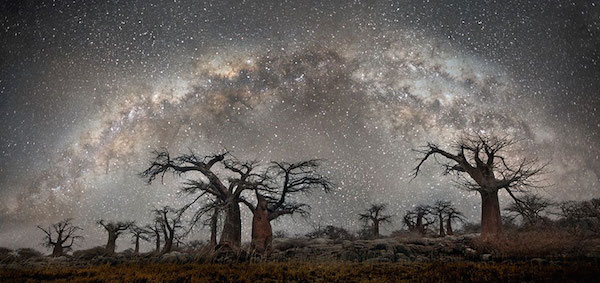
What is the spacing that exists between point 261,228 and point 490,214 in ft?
39.5

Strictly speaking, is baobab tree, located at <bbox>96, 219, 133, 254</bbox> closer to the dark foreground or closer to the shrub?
the shrub

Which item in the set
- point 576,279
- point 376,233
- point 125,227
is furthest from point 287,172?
point 125,227

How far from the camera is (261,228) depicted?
18.8m

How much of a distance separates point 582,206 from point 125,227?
45.8 metres

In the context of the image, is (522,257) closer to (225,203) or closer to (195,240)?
(225,203)

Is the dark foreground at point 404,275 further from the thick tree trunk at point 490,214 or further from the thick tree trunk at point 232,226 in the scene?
the thick tree trunk at point 232,226

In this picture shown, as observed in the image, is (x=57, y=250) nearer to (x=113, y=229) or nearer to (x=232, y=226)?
(x=113, y=229)

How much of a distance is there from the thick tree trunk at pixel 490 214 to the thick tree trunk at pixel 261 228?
11.0 meters

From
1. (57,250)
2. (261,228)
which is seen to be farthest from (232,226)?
(57,250)

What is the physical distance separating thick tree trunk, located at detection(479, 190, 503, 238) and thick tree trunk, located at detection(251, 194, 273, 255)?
11045 millimetres

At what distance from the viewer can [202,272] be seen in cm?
1047

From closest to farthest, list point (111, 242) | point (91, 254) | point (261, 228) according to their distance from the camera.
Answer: point (261, 228)
point (91, 254)
point (111, 242)

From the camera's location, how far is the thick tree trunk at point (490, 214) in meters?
17.4

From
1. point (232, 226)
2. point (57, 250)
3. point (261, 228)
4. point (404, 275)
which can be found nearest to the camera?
point (404, 275)
